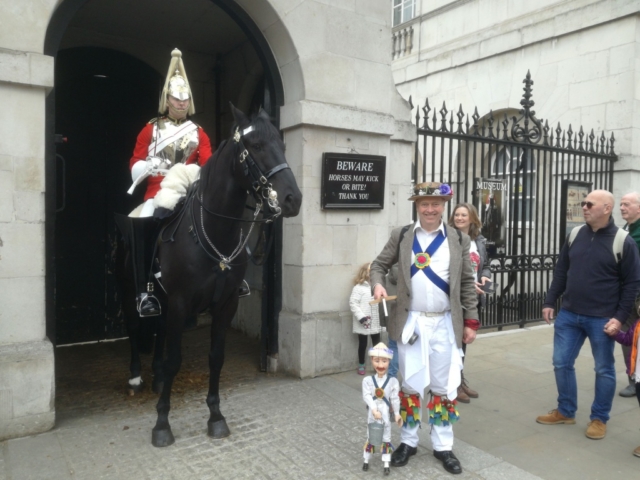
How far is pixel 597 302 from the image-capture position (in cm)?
440

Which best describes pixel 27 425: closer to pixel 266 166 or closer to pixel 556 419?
pixel 266 166

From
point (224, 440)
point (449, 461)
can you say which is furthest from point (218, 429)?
point (449, 461)

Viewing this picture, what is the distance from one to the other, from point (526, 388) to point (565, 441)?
1320mm

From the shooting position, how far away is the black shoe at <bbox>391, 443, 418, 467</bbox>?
377 cm

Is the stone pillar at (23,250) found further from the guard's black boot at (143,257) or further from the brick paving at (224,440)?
the guard's black boot at (143,257)

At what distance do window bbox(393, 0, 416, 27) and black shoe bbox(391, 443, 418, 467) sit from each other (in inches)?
524

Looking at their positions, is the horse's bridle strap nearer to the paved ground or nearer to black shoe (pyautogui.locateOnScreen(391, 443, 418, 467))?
the paved ground

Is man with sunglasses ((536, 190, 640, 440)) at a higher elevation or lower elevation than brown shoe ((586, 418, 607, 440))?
higher

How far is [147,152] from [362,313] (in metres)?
2.73

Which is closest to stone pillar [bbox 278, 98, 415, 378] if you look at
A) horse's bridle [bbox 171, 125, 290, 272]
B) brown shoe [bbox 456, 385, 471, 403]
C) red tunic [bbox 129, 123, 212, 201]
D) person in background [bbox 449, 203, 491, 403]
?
red tunic [bbox 129, 123, 212, 201]

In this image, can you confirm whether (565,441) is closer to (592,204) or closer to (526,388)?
(526,388)

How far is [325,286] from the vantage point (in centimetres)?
584

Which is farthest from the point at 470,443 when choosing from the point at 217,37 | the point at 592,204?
the point at 217,37

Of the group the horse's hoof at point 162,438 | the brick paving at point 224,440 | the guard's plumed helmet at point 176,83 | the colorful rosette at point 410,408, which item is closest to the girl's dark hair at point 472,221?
the brick paving at point 224,440
